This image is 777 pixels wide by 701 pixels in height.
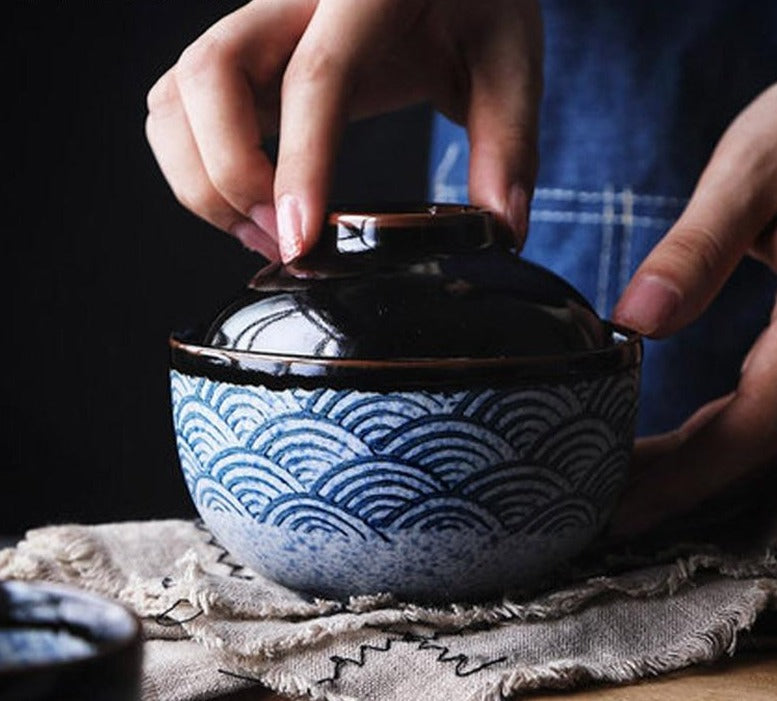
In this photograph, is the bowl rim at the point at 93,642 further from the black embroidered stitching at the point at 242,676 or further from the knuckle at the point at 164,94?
the knuckle at the point at 164,94

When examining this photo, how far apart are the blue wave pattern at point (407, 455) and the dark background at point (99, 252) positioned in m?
0.95

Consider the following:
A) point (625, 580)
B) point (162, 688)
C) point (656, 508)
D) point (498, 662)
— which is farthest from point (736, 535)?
point (162, 688)

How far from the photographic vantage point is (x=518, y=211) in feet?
2.58

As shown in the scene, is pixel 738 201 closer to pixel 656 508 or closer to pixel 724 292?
pixel 656 508

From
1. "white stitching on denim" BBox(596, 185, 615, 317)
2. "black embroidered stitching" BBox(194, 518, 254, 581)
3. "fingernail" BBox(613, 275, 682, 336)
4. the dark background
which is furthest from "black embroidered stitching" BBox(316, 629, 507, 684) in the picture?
the dark background

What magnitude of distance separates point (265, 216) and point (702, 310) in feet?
0.90

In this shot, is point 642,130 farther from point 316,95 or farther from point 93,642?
point 93,642

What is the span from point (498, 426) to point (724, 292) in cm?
63

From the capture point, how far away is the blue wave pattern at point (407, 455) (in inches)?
23.3

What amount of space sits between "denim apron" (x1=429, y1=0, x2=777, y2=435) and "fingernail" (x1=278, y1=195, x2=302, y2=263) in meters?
0.53

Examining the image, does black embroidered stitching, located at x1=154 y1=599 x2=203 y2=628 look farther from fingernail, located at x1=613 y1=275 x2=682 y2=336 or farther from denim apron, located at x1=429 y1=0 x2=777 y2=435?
denim apron, located at x1=429 y1=0 x2=777 y2=435

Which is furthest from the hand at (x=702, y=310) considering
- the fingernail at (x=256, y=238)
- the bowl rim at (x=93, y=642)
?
the bowl rim at (x=93, y=642)

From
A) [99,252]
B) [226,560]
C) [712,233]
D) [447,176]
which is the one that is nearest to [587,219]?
[447,176]

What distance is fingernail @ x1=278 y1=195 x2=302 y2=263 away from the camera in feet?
2.19
